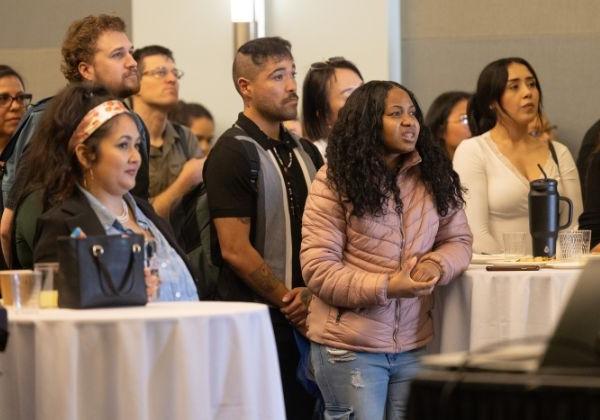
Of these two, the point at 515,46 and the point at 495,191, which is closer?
the point at 495,191

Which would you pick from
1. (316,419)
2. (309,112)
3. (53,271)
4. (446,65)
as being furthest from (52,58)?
(53,271)

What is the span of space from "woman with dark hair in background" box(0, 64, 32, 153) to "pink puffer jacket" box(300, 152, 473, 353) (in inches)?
81.1

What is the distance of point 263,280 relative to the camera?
193 inches

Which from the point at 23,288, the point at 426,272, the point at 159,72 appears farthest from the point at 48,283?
the point at 159,72

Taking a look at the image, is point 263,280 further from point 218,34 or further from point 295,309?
point 218,34

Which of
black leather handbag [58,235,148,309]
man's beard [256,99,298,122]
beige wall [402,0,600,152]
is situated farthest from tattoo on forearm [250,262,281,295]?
beige wall [402,0,600,152]

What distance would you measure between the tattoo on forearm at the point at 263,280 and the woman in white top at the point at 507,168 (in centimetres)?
93

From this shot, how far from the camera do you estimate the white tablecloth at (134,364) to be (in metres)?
3.42

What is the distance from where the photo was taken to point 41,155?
13.7 feet

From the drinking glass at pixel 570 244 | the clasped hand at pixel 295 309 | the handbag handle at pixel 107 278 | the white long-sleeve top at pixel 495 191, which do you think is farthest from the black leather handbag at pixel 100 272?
the white long-sleeve top at pixel 495 191

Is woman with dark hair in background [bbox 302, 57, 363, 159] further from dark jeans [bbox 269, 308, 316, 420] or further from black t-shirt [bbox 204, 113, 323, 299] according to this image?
dark jeans [bbox 269, 308, 316, 420]

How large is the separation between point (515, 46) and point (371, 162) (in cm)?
355

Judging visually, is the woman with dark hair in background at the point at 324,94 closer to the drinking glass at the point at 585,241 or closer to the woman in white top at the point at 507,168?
the woman in white top at the point at 507,168

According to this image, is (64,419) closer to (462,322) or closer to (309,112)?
(462,322)
